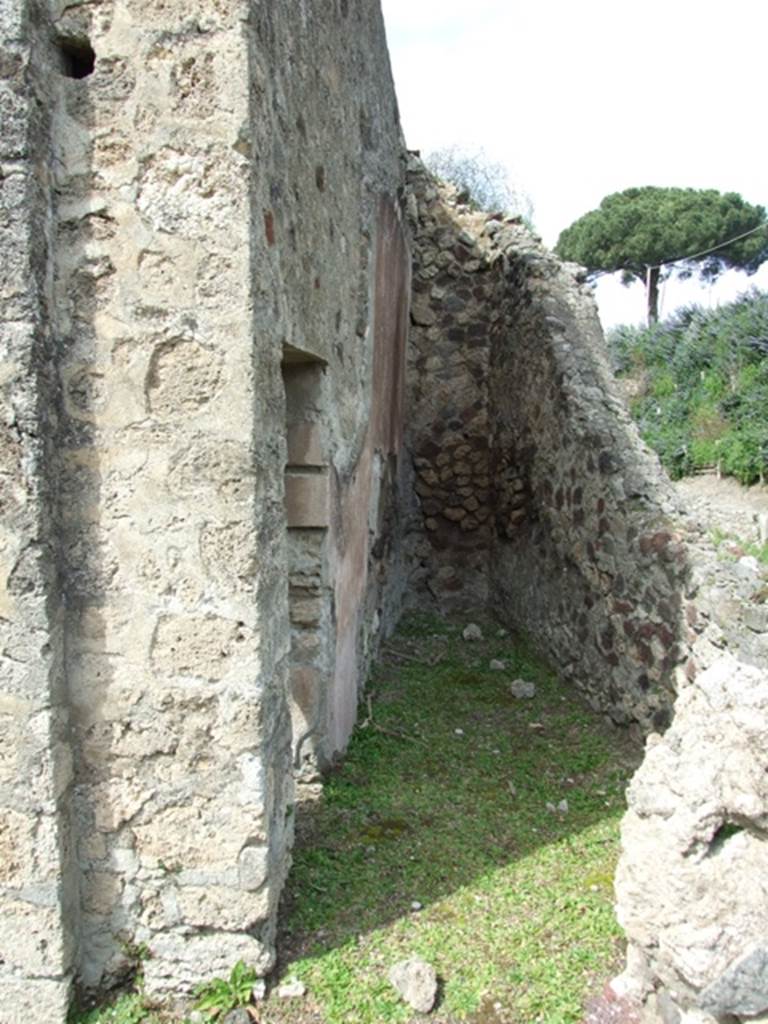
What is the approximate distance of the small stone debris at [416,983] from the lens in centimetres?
219

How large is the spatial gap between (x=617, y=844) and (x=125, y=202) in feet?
8.98

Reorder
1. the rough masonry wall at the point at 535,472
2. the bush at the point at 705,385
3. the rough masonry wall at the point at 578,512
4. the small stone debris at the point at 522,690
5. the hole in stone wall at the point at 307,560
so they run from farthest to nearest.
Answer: the bush at the point at 705,385
the small stone debris at the point at 522,690
the rough masonry wall at the point at 535,472
the rough masonry wall at the point at 578,512
the hole in stone wall at the point at 307,560

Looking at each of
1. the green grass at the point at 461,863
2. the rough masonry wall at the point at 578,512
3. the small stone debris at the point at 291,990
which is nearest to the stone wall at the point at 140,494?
the small stone debris at the point at 291,990

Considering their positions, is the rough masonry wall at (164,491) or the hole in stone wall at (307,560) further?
the hole in stone wall at (307,560)

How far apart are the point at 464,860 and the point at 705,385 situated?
13547 millimetres

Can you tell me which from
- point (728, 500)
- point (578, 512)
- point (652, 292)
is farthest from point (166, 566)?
point (652, 292)

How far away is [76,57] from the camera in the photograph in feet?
6.66

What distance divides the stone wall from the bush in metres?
11.2

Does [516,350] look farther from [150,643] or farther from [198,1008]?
[198,1008]

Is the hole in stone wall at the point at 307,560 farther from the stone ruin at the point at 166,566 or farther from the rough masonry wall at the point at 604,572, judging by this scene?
the rough masonry wall at the point at 604,572

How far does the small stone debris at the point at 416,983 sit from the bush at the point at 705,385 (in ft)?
35.9

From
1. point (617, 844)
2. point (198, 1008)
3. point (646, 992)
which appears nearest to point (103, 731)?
point (198, 1008)

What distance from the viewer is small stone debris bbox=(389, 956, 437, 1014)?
2193 millimetres

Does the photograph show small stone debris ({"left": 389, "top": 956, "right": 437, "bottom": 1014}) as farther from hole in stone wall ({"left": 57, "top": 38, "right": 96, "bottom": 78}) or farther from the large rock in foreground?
hole in stone wall ({"left": 57, "top": 38, "right": 96, "bottom": 78})
